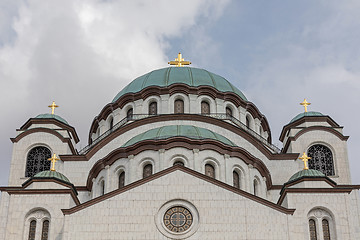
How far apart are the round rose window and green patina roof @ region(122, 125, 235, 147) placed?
8138 millimetres

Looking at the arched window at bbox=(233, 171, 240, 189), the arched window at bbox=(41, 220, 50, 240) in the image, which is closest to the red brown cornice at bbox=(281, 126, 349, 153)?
the arched window at bbox=(233, 171, 240, 189)

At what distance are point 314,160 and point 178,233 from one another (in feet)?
48.3

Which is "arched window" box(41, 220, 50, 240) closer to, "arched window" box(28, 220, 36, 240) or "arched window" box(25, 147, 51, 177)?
"arched window" box(28, 220, 36, 240)

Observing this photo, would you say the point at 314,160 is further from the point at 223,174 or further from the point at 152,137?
the point at 152,137

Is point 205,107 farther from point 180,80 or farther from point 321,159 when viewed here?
point 321,159

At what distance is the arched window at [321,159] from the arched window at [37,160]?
1586 cm

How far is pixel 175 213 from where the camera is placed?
99.6 ft

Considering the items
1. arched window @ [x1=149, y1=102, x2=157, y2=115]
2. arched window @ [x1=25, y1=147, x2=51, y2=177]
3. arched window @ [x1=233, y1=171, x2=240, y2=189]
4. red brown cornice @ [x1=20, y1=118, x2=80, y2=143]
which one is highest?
arched window @ [x1=149, y1=102, x2=157, y2=115]

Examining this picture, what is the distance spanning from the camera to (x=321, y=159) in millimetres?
41812

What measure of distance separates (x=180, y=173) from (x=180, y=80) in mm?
15366

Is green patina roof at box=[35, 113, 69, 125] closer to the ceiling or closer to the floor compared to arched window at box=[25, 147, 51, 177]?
closer to the ceiling

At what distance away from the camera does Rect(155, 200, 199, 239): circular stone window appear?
29797 mm

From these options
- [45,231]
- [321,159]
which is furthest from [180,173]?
[321,159]

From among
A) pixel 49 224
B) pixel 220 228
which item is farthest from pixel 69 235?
pixel 220 228
